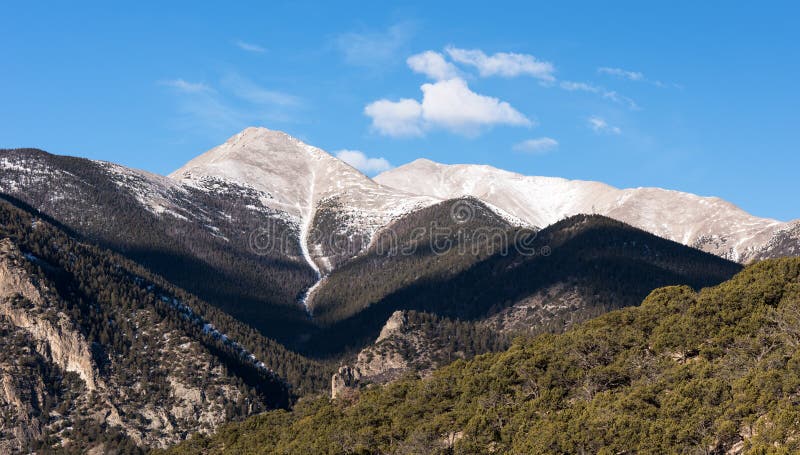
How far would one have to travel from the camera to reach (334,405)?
14788 centimetres

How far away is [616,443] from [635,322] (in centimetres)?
4469

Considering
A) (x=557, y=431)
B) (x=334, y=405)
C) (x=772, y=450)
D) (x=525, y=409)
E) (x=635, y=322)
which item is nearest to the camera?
(x=772, y=450)

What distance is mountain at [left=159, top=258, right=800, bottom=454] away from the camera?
85.6 metres

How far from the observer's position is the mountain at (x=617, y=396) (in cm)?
8556

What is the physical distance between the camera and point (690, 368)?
327 feet

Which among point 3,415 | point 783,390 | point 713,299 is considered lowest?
point 3,415

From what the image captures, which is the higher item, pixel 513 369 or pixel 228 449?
pixel 513 369

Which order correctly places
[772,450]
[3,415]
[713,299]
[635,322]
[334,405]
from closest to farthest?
[772,450] < [713,299] < [635,322] < [334,405] < [3,415]

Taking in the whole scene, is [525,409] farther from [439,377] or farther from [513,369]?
[439,377]

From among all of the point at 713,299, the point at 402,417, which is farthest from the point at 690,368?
the point at 402,417

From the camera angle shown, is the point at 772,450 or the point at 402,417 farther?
the point at 402,417

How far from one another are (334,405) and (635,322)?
49.3 meters

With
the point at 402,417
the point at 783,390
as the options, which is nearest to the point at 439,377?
the point at 402,417

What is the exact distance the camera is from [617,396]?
329 ft
